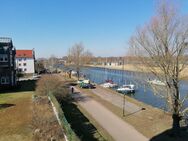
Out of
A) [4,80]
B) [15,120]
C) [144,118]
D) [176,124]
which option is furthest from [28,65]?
[176,124]

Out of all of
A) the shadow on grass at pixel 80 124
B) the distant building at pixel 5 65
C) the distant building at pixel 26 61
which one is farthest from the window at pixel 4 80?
the distant building at pixel 26 61

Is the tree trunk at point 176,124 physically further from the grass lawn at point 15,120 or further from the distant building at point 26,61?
the distant building at point 26,61

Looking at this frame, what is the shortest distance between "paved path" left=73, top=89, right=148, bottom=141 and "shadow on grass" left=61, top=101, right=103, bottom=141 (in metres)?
1.17

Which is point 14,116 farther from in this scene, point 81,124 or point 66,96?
point 66,96

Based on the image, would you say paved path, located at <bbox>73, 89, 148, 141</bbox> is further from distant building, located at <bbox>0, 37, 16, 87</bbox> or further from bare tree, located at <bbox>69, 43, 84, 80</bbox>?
bare tree, located at <bbox>69, 43, 84, 80</bbox>

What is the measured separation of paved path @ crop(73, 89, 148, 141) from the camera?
818 inches

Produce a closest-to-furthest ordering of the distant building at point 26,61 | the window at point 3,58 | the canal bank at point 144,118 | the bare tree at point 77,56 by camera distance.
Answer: the canal bank at point 144,118
the window at point 3,58
the bare tree at point 77,56
the distant building at point 26,61

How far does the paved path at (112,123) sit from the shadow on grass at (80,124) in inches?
46.1

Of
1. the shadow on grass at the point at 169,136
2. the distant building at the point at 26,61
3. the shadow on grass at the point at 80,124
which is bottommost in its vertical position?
the shadow on grass at the point at 169,136

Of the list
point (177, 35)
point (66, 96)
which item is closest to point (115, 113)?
point (66, 96)

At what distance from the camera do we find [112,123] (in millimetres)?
24891

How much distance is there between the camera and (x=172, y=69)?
2056 cm

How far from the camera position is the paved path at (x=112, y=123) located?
2078 cm

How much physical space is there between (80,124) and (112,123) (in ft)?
10.0
